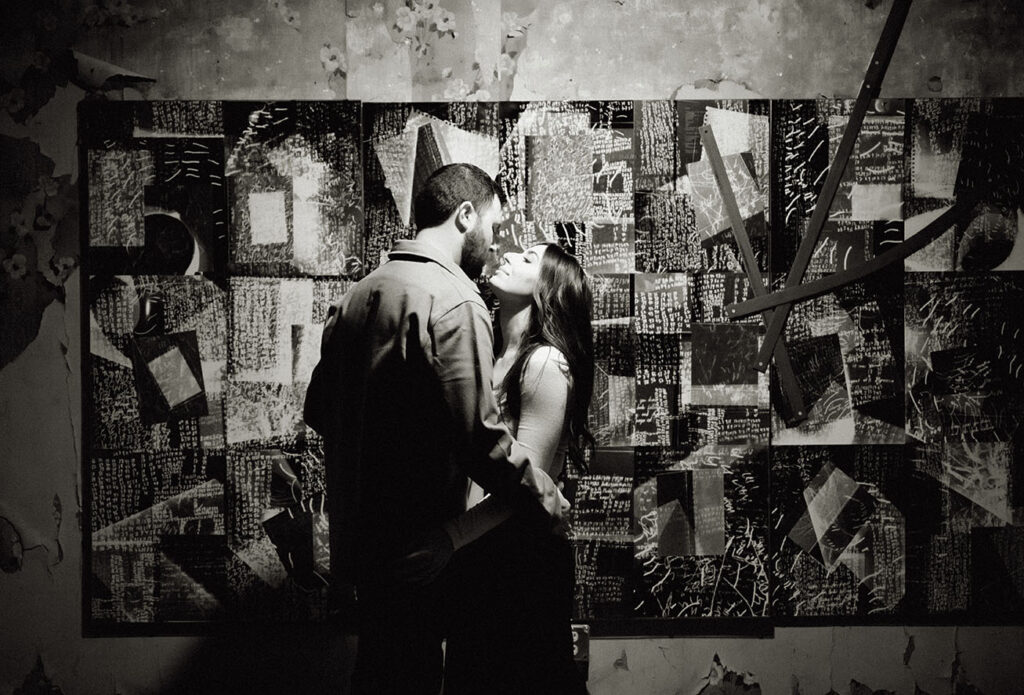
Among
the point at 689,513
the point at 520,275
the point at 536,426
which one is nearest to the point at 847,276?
the point at 689,513

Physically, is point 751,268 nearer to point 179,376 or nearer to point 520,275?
point 520,275

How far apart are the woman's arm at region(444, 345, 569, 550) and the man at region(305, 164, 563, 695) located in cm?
4

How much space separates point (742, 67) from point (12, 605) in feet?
9.44

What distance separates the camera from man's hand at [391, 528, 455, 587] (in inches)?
62.4

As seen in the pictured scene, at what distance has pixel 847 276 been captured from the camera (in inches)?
88.8

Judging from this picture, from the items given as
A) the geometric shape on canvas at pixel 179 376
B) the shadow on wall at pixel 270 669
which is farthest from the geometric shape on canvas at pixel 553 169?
the shadow on wall at pixel 270 669

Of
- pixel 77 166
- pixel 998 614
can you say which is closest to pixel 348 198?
pixel 77 166

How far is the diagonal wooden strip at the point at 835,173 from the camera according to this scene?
2244mm

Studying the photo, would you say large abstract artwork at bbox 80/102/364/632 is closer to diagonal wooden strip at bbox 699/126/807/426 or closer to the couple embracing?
the couple embracing

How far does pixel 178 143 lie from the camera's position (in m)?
2.23

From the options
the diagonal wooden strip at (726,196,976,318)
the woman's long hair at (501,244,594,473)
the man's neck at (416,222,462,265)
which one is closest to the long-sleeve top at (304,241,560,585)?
the man's neck at (416,222,462,265)

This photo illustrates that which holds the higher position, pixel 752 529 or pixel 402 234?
pixel 402 234

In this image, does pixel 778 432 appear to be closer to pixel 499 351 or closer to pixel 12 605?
pixel 499 351

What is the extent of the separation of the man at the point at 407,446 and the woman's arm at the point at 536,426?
4cm
